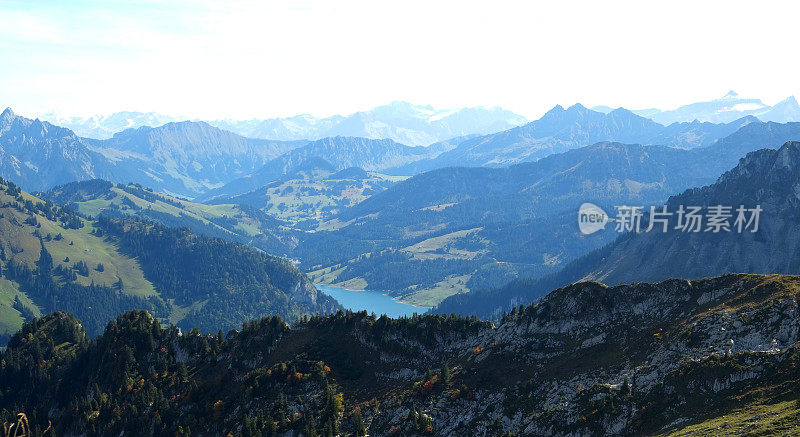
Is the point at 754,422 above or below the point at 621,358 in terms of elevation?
above

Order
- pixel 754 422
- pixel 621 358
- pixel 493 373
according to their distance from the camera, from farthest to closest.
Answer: pixel 493 373, pixel 621 358, pixel 754 422

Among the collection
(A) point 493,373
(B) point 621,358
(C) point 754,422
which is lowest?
(A) point 493,373

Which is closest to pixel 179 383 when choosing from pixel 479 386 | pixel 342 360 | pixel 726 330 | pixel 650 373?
pixel 342 360

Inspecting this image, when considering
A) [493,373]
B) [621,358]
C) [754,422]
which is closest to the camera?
[754,422]

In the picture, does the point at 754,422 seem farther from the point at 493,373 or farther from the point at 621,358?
the point at 493,373

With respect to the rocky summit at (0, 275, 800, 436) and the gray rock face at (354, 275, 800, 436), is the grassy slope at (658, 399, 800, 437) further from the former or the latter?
the gray rock face at (354, 275, 800, 436)

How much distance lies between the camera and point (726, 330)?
80062 millimetres

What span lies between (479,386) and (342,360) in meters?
32.4

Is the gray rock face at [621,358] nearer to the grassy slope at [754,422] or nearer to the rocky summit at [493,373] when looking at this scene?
the rocky summit at [493,373]

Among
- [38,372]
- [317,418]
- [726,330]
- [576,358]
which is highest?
[726,330]

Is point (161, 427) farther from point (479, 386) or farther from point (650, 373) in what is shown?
point (650, 373)

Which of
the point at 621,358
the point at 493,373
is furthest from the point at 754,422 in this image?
the point at 493,373

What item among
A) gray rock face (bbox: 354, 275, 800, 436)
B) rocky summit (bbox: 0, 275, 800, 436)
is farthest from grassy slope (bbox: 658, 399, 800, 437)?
Result: gray rock face (bbox: 354, 275, 800, 436)

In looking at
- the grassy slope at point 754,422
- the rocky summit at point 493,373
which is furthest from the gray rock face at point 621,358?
the grassy slope at point 754,422
